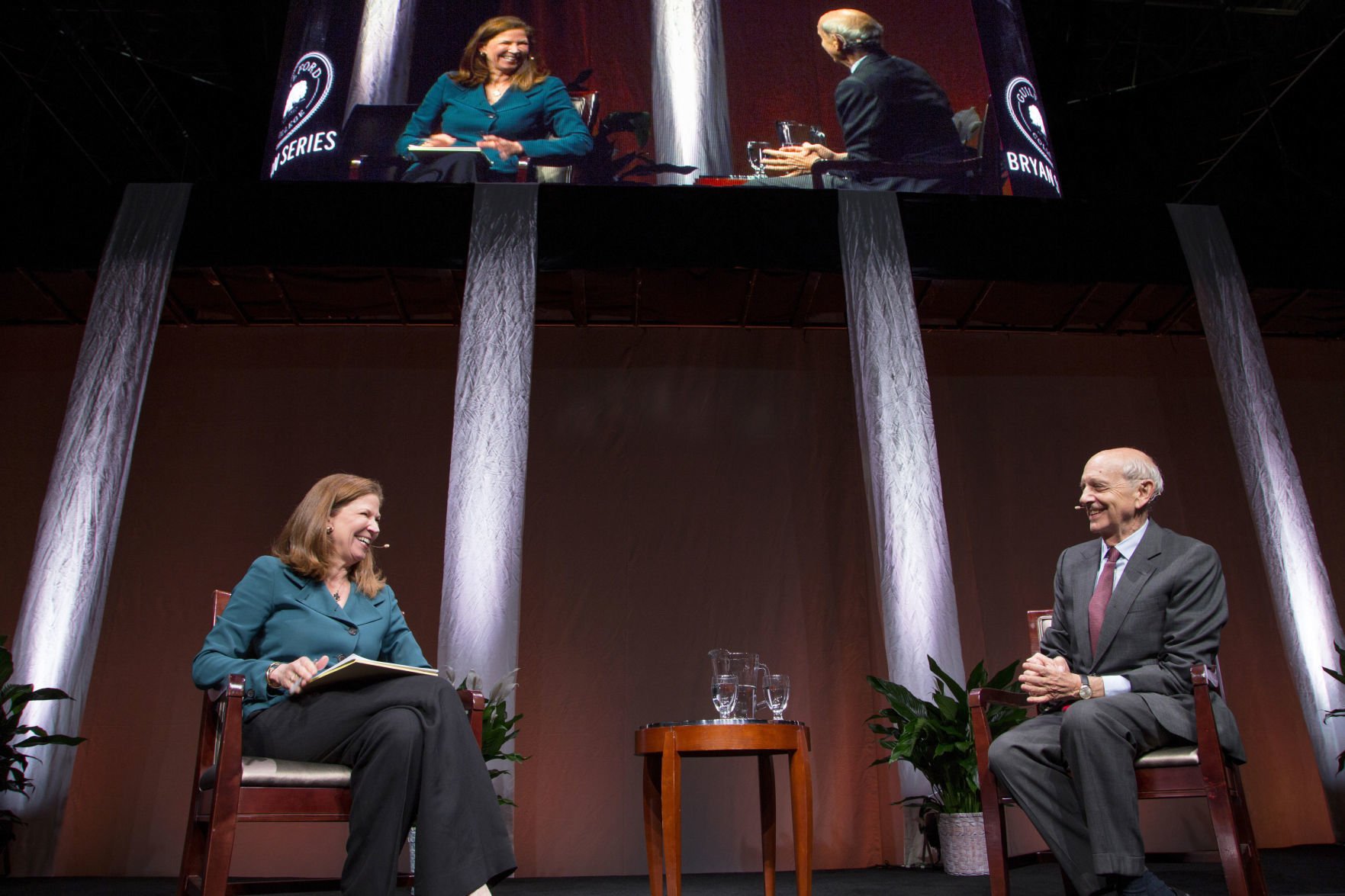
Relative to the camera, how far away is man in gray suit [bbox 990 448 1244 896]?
188 cm

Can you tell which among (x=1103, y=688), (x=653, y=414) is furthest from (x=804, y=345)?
(x=1103, y=688)

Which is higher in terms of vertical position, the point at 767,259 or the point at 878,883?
the point at 767,259

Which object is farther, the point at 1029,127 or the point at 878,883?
the point at 1029,127

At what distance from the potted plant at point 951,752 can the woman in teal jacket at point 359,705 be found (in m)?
1.80

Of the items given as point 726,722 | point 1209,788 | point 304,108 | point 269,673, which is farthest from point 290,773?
point 304,108

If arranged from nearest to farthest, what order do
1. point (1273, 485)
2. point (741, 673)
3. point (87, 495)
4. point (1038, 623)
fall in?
point (741, 673)
point (1038, 623)
point (87, 495)
point (1273, 485)

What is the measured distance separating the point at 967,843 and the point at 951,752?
0.95 ft

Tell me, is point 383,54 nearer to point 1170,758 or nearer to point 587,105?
point 587,105

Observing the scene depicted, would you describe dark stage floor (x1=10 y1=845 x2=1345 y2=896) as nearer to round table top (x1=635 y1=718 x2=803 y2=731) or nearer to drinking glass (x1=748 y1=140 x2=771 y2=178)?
round table top (x1=635 y1=718 x2=803 y2=731)

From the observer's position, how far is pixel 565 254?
4.10 meters

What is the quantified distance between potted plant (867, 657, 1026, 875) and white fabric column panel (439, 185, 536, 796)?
4.35 feet

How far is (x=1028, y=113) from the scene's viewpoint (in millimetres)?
4730

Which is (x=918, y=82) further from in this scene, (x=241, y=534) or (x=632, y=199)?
(x=241, y=534)

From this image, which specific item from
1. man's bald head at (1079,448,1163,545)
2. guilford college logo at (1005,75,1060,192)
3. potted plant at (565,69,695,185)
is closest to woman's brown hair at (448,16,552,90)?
potted plant at (565,69,695,185)
